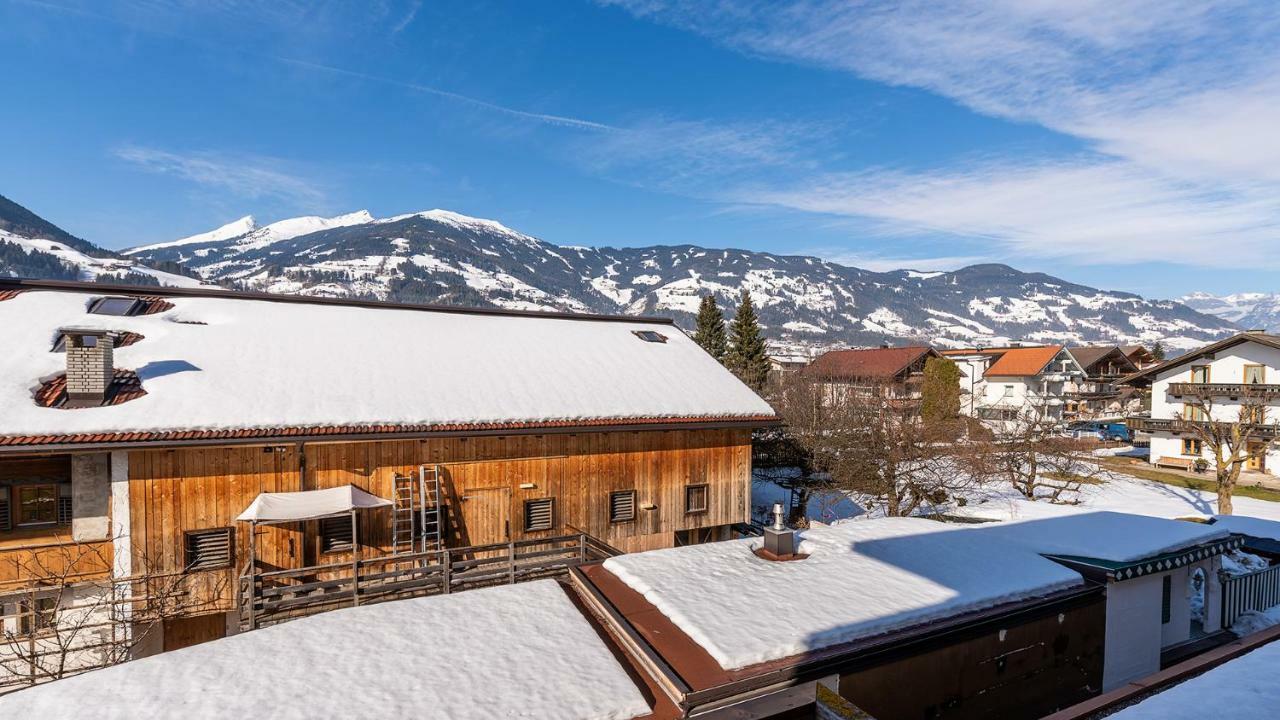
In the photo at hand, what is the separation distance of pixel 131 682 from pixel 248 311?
12.8 meters

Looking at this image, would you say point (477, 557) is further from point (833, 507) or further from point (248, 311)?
point (833, 507)

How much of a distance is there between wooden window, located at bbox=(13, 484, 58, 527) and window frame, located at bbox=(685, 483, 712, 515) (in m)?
13.9

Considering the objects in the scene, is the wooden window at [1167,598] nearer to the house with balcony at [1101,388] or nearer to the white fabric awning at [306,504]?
the white fabric awning at [306,504]

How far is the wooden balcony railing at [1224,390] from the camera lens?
31.7m

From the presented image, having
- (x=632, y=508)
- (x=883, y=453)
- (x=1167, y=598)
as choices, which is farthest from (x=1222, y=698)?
(x=883, y=453)

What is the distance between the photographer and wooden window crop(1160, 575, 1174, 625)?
1209 centimetres

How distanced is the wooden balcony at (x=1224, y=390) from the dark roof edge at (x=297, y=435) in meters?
35.2

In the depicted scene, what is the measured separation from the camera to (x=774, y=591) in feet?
28.7

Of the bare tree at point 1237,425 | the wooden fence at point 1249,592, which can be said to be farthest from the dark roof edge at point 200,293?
the bare tree at point 1237,425

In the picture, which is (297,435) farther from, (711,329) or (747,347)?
(711,329)

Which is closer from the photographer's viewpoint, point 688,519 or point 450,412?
point 450,412

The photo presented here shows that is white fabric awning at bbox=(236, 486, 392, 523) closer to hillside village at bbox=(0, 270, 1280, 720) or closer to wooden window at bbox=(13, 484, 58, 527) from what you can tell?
hillside village at bbox=(0, 270, 1280, 720)

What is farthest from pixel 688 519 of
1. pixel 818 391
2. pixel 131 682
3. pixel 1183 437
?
pixel 1183 437

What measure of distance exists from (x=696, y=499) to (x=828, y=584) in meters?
7.88
